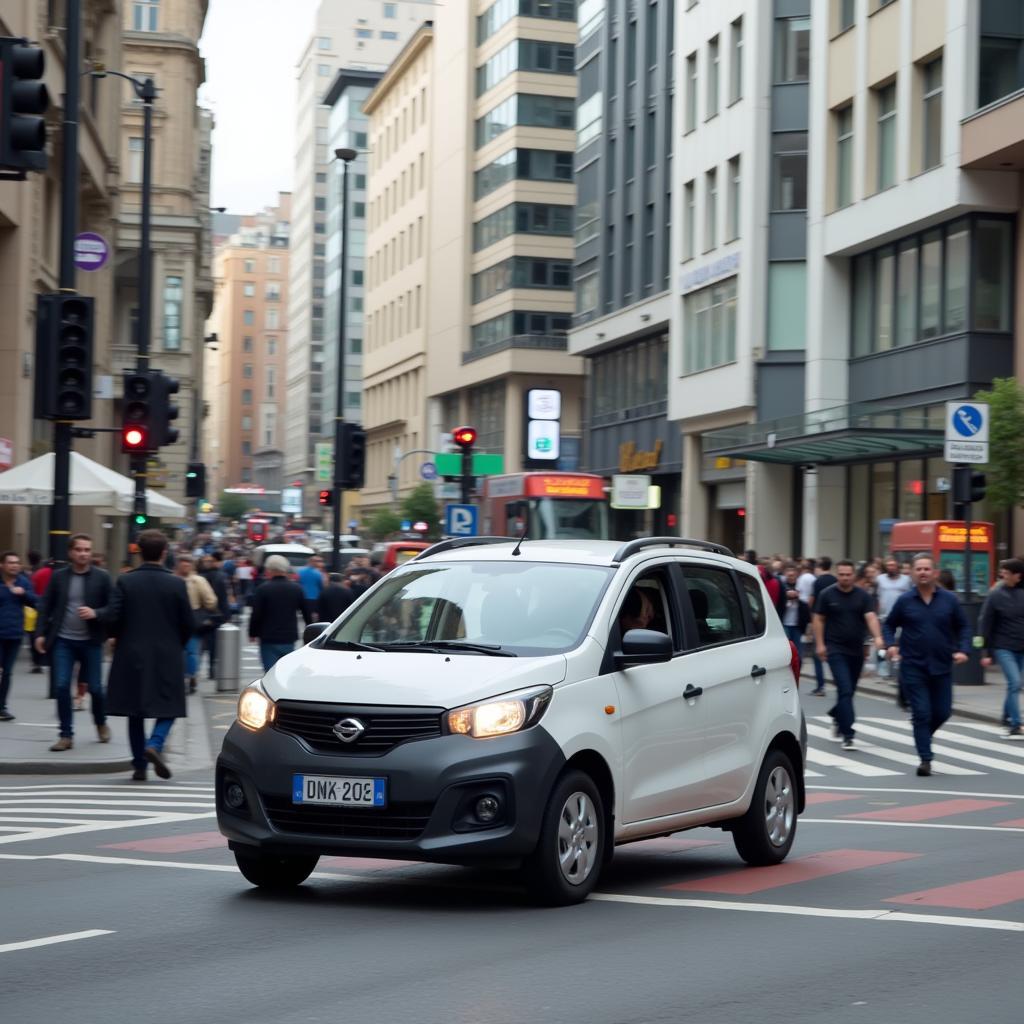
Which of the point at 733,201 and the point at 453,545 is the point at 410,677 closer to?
the point at 453,545

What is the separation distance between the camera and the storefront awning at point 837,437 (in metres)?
36.0

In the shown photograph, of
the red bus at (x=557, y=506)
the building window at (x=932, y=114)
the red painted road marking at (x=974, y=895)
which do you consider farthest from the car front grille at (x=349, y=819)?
the red bus at (x=557, y=506)

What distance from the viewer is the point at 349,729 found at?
8477mm

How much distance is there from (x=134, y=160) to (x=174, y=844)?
75.6 m

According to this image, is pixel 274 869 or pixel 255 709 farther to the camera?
pixel 274 869

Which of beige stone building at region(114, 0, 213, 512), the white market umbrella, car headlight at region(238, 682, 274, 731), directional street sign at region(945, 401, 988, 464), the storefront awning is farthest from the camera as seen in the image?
beige stone building at region(114, 0, 213, 512)

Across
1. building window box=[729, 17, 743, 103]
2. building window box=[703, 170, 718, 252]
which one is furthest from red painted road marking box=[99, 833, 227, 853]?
building window box=[703, 170, 718, 252]

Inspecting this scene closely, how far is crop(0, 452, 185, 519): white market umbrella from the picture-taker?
90.5 ft

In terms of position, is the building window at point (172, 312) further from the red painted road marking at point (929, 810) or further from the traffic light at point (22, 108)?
the red painted road marking at point (929, 810)

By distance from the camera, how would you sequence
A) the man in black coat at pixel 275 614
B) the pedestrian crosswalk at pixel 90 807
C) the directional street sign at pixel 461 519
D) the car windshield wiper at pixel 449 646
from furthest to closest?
the directional street sign at pixel 461 519, the man in black coat at pixel 275 614, the pedestrian crosswalk at pixel 90 807, the car windshield wiper at pixel 449 646

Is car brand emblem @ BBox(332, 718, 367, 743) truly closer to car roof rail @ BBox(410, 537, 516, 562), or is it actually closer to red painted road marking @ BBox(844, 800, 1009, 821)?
car roof rail @ BBox(410, 537, 516, 562)

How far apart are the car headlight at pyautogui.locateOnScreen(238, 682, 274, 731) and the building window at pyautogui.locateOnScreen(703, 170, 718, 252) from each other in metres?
43.2

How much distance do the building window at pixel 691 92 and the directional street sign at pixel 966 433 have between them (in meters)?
29.4

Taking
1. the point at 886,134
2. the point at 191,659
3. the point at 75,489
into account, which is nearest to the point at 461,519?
the point at 75,489
